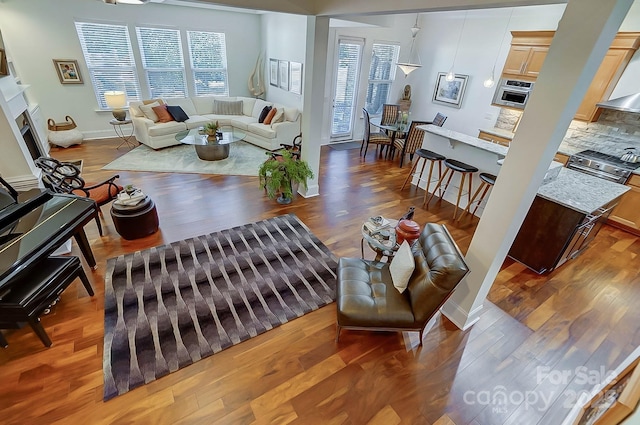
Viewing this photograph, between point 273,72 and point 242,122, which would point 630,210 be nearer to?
point 242,122

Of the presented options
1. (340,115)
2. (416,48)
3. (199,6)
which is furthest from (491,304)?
(199,6)

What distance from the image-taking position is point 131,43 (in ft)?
21.4

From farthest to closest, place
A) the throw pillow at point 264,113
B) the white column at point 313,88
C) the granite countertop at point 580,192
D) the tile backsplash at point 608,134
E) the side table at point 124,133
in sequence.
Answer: the throw pillow at point 264,113, the side table at point 124,133, the tile backsplash at point 608,134, the white column at point 313,88, the granite countertop at point 580,192

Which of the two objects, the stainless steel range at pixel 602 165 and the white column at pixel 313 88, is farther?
the stainless steel range at pixel 602 165

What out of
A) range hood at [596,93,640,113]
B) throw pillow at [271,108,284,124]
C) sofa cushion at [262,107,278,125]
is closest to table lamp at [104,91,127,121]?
sofa cushion at [262,107,278,125]

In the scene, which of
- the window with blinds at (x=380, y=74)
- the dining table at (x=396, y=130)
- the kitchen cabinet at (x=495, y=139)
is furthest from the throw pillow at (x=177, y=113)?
the kitchen cabinet at (x=495, y=139)

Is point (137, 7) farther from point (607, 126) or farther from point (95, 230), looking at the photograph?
point (607, 126)

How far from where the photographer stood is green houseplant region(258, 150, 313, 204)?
4.27 meters

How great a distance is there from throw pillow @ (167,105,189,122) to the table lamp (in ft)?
2.96

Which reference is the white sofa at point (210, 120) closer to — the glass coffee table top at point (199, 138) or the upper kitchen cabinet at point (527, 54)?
the glass coffee table top at point (199, 138)

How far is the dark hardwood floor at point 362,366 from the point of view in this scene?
78.0 inches

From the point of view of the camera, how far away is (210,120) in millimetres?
6984

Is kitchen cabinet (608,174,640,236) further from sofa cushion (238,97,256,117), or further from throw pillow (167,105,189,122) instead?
throw pillow (167,105,189,122)

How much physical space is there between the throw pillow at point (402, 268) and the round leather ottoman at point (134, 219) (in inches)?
116
